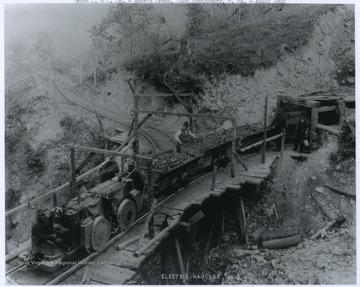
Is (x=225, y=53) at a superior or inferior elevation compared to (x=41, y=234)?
superior

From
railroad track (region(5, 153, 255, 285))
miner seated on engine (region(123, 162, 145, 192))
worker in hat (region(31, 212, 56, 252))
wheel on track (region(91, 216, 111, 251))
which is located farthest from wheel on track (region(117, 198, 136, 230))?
worker in hat (region(31, 212, 56, 252))

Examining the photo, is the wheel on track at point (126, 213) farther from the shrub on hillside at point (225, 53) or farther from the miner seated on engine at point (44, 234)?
the shrub on hillside at point (225, 53)

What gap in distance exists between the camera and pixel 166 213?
36.7ft

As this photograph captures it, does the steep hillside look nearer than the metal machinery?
No

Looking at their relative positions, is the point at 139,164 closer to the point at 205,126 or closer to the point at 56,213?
the point at 56,213

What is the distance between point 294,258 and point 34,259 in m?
6.86

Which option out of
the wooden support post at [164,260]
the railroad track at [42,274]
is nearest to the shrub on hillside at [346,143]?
the wooden support post at [164,260]

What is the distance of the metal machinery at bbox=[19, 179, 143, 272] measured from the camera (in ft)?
28.3

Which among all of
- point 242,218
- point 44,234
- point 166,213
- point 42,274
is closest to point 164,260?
point 166,213

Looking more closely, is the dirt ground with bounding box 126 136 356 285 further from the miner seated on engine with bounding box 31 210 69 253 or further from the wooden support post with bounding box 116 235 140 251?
the miner seated on engine with bounding box 31 210 69 253

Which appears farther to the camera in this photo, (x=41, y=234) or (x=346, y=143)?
(x=346, y=143)

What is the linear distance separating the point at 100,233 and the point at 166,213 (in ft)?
8.26

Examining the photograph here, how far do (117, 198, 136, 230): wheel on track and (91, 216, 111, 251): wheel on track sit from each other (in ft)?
1.50

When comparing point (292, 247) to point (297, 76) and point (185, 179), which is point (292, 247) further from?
point (297, 76)
